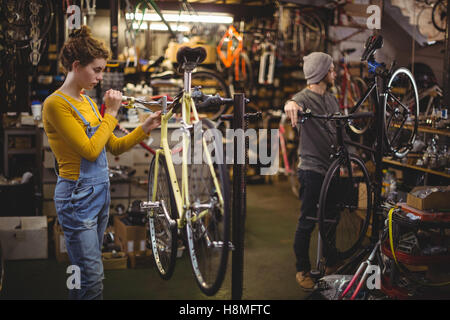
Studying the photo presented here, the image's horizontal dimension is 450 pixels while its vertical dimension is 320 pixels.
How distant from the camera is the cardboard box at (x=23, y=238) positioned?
4.65m

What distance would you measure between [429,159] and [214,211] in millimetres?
3112

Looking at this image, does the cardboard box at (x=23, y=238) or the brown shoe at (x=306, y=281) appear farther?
the cardboard box at (x=23, y=238)

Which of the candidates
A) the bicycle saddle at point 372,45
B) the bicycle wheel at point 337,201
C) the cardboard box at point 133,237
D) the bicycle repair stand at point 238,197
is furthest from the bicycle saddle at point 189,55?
the cardboard box at point 133,237

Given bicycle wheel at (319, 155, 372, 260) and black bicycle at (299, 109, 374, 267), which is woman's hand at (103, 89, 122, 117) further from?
bicycle wheel at (319, 155, 372, 260)

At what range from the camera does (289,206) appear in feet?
22.7

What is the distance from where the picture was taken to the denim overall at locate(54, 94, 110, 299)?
239 centimetres

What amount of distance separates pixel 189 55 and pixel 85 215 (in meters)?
0.95

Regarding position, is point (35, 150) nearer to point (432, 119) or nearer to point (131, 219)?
point (131, 219)

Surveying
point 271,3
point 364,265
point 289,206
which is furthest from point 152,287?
point 271,3

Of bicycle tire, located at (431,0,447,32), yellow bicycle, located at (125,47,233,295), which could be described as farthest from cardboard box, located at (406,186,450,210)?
bicycle tire, located at (431,0,447,32)

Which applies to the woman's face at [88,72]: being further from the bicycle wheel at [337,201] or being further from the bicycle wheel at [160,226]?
the bicycle wheel at [337,201]

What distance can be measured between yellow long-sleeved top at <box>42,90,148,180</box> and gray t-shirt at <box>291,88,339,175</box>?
5.84ft

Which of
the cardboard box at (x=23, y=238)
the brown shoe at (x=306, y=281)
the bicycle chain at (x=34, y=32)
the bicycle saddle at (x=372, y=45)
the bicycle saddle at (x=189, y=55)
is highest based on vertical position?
the bicycle chain at (x=34, y=32)

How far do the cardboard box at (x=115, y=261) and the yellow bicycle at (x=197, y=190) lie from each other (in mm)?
2128
